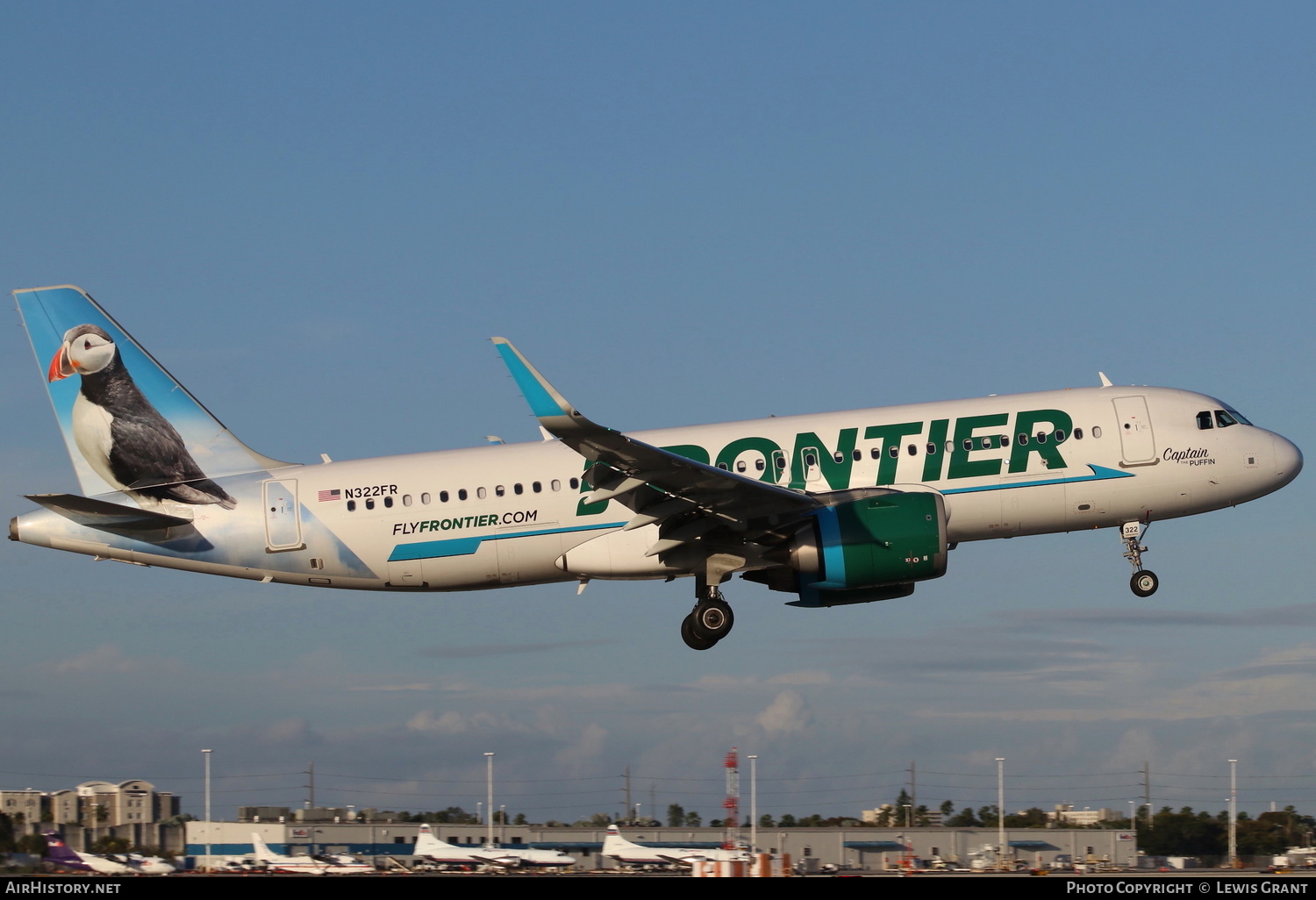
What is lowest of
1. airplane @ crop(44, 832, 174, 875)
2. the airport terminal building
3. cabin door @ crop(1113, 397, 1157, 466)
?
the airport terminal building

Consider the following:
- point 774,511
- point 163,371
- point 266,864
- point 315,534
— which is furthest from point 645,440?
point 266,864

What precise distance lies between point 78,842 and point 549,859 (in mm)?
12359

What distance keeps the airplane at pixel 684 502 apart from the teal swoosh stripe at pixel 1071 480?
5cm

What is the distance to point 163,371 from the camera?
3575 centimetres

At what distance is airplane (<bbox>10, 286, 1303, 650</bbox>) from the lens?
32125 mm

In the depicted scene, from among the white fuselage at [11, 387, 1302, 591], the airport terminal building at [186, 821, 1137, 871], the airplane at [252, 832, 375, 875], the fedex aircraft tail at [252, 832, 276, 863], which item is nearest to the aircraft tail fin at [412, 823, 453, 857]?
the airport terminal building at [186, 821, 1137, 871]

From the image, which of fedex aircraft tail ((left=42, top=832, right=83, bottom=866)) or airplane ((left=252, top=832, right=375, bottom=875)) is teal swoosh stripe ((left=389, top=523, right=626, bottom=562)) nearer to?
airplane ((left=252, top=832, right=375, bottom=875))

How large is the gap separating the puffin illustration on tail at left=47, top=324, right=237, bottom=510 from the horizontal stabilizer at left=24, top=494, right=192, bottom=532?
764 mm

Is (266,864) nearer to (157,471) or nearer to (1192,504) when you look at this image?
(157,471)

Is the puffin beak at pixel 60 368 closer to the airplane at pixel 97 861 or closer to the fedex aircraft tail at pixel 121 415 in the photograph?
the fedex aircraft tail at pixel 121 415

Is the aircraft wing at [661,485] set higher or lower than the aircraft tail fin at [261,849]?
higher

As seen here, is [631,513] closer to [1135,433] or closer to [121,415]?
[1135,433]

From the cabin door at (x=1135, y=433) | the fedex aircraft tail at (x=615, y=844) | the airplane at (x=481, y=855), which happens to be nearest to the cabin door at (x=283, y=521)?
the airplane at (x=481, y=855)

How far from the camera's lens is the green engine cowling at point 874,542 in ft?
99.9
